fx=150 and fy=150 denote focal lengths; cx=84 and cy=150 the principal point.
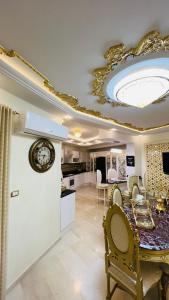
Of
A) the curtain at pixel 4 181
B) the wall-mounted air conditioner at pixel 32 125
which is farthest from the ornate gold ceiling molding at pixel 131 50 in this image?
the curtain at pixel 4 181

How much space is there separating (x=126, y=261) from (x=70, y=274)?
3.65 ft

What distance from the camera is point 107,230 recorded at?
5.44 ft

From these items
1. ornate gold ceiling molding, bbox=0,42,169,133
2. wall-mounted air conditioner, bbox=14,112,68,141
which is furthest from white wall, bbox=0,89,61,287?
ornate gold ceiling molding, bbox=0,42,169,133

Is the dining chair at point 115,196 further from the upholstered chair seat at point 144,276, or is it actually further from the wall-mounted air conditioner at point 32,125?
the wall-mounted air conditioner at point 32,125

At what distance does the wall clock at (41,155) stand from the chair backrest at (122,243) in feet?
4.18

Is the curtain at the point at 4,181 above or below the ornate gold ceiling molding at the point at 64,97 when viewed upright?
below

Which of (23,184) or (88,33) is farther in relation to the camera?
(23,184)

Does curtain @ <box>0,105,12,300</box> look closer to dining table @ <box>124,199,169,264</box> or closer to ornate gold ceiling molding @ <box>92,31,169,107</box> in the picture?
ornate gold ceiling molding @ <box>92,31,169,107</box>

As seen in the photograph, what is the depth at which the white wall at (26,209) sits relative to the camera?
76.0 inches

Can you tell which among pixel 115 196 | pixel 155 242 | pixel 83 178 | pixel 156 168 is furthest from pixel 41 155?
pixel 83 178

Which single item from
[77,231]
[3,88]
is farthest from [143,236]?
[3,88]

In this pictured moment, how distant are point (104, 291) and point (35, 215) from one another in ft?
4.31

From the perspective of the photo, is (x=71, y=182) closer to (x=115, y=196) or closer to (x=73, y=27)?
(x=115, y=196)

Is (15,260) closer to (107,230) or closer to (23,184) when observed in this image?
(23,184)
